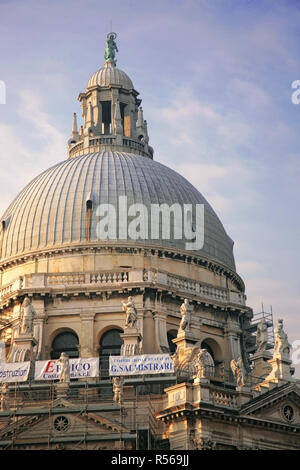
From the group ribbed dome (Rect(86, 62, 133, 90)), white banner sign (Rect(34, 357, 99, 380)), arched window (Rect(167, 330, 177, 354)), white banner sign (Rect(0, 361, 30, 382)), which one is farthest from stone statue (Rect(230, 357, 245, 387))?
ribbed dome (Rect(86, 62, 133, 90))

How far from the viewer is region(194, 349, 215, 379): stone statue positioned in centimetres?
5541

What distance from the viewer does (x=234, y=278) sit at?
2926 inches

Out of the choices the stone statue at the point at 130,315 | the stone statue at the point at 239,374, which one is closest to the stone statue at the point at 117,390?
the stone statue at the point at 130,315

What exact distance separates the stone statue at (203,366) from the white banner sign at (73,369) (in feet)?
20.5

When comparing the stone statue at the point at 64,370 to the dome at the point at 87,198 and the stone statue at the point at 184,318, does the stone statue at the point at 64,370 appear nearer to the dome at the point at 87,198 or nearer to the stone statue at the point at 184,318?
the stone statue at the point at 184,318

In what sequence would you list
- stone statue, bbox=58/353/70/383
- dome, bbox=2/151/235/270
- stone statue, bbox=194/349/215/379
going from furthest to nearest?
1. dome, bbox=2/151/235/270
2. stone statue, bbox=58/353/70/383
3. stone statue, bbox=194/349/215/379

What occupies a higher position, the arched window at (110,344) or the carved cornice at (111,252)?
the carved cornice at (111,252)

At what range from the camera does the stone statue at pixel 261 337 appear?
68.8 meters

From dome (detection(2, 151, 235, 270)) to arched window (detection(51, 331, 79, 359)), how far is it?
634cm

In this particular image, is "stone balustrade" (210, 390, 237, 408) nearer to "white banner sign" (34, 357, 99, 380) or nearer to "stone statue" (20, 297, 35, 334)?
"white banner sign" (34, 357, 99, 380)

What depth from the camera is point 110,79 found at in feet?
266

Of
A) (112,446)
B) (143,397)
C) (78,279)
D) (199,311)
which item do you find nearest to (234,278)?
(199,311)
